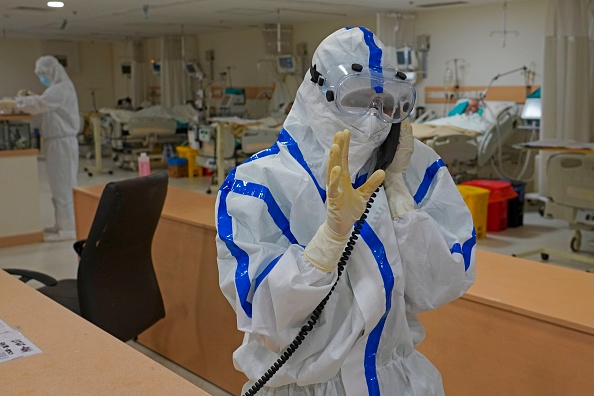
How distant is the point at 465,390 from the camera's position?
209 cm

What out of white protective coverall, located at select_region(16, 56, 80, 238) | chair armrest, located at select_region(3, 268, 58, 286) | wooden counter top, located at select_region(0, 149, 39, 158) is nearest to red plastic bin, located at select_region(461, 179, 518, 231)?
white protective coverall, located at select_region(16, 56, 80, 238)

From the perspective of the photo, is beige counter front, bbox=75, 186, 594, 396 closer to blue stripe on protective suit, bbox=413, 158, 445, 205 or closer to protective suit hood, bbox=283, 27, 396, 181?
blue stripe on protective suit, bbox=413, 158, 445, 205

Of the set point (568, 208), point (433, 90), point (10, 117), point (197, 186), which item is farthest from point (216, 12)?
point (568, 208)

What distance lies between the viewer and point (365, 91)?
1407 mm

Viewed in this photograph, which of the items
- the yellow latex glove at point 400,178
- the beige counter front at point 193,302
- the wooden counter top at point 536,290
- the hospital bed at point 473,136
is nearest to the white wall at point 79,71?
the hospital bed at point 473,136

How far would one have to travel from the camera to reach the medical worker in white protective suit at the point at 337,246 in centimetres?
129

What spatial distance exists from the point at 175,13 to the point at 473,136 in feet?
14.6

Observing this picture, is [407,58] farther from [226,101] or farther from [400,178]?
[400,178]

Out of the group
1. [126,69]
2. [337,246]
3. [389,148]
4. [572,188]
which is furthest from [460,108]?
[126,69]

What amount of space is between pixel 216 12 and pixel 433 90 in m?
3.17

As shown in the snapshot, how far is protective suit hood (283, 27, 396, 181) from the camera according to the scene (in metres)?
1.40

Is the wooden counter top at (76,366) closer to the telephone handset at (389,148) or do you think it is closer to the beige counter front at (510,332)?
the telephone handset at (389,148)

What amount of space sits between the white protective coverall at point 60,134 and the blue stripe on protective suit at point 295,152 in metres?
4.87

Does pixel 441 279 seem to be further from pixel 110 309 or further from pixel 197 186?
pixel 197 186
